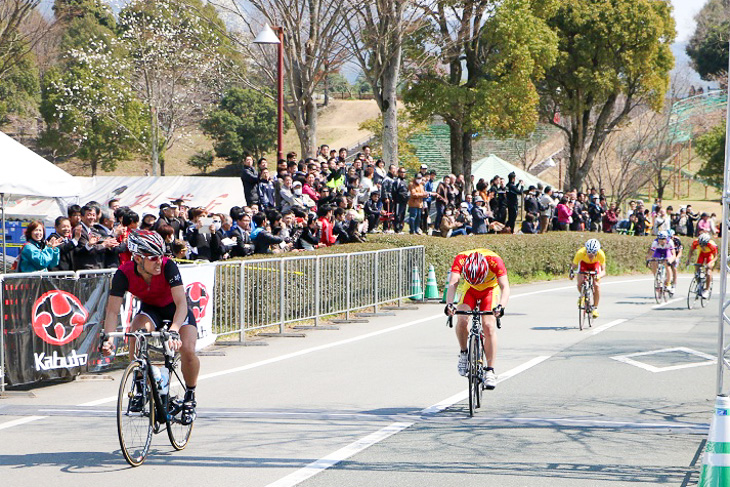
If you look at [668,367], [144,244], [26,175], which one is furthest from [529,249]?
[144,244]

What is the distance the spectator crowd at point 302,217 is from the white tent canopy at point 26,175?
493 mm

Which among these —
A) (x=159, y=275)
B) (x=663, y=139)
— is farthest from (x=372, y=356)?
(x=663, y=139)

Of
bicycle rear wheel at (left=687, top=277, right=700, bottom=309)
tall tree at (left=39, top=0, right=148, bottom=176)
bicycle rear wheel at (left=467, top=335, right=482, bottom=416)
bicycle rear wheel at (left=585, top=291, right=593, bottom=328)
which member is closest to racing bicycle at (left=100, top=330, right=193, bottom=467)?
bicycle rear wheel at (left=467, top=335, right=482, bottom=416)

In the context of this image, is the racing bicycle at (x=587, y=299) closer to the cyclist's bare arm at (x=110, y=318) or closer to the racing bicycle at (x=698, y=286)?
the racing bicycle at (x=698, y=286)

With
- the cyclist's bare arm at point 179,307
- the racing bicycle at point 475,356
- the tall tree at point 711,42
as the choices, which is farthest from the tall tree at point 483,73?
the tall tree at point 711,42

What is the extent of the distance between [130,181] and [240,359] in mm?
18524

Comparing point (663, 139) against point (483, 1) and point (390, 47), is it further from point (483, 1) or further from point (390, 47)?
point (390, 47)

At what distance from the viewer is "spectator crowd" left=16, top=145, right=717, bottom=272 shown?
43.7 ft

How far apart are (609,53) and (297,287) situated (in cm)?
3350

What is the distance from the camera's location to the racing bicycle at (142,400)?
7070 millimetres

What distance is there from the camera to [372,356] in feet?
46.2

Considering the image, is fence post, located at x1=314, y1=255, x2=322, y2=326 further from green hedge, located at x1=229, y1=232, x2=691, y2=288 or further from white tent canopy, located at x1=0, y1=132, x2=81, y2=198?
white tent canopy, located at x1=0, y1=132, x2=81, y2=198

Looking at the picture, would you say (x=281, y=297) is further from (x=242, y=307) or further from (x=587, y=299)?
(x=587, y=299)

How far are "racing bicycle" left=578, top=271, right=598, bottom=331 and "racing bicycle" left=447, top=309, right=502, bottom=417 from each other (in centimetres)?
850
